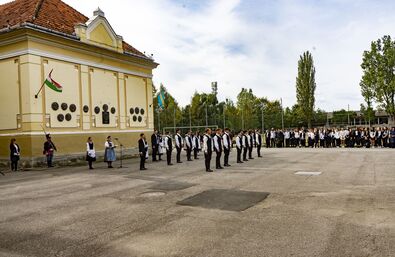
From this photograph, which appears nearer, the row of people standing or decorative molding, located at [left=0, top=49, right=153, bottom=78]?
decorative molding, located at [left=0, top=49, right=153, bottom=78]

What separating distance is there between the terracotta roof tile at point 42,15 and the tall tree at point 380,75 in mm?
29502

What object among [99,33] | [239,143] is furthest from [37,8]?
[239,143]

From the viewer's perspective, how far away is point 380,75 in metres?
38.0

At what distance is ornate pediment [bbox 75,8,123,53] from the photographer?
73.3 feet

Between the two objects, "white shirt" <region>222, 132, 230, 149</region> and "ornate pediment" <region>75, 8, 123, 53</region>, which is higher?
"ornate pediment" <region>75, 8, 123, 53</region>

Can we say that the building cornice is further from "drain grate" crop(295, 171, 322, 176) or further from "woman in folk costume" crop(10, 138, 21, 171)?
"drain grate" crop(295, 171, 322, 176)

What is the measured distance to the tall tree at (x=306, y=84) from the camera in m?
51.4

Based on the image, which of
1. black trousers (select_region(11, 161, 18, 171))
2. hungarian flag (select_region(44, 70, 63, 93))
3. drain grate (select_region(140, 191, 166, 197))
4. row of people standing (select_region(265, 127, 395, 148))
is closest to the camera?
drain grate (select_region(140, 191, 166, 197))

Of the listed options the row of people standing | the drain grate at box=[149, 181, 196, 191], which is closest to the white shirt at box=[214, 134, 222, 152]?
the drain grate at box=[149, 181, 196, 191]

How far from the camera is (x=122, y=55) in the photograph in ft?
84.0

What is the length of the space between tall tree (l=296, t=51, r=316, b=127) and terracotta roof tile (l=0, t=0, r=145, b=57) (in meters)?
35.1

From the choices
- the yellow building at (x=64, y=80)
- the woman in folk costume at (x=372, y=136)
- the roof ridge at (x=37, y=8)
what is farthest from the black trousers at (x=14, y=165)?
the woman in folk costume at (x=372, y=136)

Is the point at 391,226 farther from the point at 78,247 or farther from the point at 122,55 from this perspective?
the point at 122,55

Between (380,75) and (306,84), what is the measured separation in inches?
576
